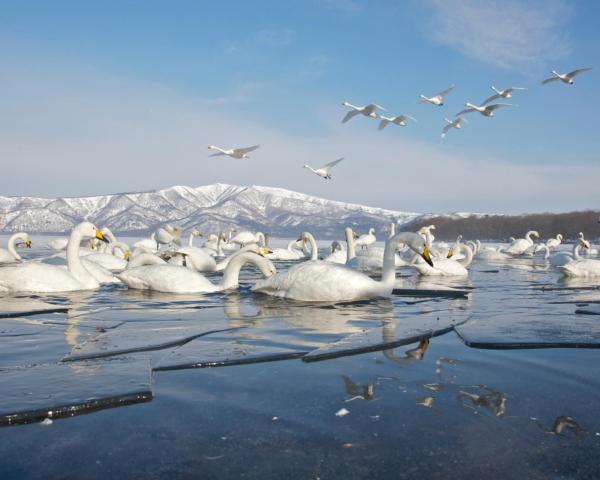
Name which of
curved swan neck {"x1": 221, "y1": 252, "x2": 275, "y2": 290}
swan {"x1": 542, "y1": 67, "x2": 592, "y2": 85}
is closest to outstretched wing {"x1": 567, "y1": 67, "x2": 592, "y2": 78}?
swan {"x1": 542, "y1": 67, "x2": 592, "y2": 85}

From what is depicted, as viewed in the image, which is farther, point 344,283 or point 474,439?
point 344,283

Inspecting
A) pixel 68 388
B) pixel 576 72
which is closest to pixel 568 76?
pixel 576 72

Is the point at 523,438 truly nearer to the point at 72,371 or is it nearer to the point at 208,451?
the point at 208,451

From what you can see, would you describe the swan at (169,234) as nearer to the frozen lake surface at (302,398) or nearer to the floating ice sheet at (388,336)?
the frozen lake surface at (302,398)

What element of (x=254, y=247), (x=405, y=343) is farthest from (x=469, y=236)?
(x=405, y=343)

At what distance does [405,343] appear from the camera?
216 inches

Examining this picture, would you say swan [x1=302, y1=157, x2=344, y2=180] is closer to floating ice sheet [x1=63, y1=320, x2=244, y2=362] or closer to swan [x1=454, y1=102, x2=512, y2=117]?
swan [x1=454, y1=102, x2=512, y2=117]

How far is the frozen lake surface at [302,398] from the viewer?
8.99 ft

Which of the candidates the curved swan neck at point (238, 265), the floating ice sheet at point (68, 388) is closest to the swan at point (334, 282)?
the curved swan neck at point (238, 265)

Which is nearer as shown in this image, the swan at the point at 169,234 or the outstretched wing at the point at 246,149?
the outstretched wing at the point at 246,149

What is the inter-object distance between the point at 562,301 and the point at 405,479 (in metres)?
7.99

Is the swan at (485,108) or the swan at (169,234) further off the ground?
the swan at (485,108)

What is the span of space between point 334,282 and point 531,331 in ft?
11.4

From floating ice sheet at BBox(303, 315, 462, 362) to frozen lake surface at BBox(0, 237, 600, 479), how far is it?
2cm
